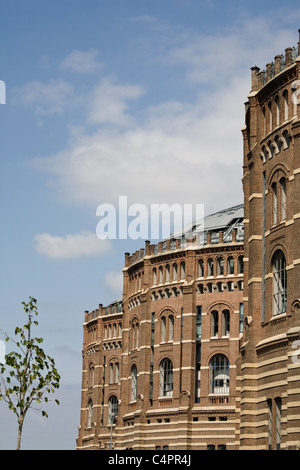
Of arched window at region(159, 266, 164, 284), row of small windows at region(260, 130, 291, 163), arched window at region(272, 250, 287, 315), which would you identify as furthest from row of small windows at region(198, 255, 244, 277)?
arched window at region(272, 250, 287, 315)

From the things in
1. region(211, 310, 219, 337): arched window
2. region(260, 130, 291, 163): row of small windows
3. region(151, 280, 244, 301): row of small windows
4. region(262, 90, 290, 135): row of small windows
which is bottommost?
region(211, 310, 219, 337): arched window

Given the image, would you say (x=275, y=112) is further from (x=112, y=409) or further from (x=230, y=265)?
(x=112, y=409)

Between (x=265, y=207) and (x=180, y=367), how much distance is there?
Answer: 115 ft

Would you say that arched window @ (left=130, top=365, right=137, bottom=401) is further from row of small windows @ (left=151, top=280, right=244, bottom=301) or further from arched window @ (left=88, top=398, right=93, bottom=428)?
arched window @ (left=88, top=398, right=93, bottom=428)

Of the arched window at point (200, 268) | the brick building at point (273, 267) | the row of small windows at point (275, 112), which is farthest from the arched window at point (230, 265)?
the row of small windows at point (275, 112)

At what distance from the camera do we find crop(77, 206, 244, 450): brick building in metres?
76.8

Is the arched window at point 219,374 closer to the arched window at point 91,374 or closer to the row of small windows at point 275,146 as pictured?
the arched window at point 91,374

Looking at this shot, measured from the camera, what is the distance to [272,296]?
4434 centimetres

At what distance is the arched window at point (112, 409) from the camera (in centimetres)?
9806

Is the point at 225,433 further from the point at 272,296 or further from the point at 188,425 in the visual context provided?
the point at 272,296

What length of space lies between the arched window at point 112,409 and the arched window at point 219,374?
76.9 ft

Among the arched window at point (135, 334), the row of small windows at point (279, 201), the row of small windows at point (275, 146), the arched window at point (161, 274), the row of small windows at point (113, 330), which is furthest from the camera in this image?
the row of small windows at point (113, 330)

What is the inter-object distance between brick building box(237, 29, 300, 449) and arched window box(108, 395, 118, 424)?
5113 centimetres
